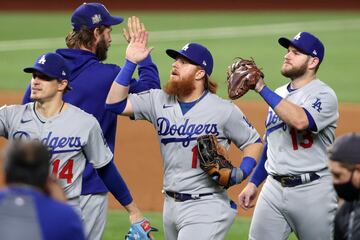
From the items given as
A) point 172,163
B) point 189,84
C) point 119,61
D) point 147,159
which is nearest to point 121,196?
point 172,163

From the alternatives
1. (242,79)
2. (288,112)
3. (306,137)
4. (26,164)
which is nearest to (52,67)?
(242,79)

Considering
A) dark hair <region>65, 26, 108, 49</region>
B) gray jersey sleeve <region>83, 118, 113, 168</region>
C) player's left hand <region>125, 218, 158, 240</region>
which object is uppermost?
dark hair <region>65, 26, 108, 49</region>

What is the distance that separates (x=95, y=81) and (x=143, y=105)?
409 millimetres

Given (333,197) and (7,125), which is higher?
(7,125)

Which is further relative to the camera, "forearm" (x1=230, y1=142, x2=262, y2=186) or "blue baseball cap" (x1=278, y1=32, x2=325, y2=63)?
"blue baseball cap" (x1=278, y1=32, x2=325, y2=63)

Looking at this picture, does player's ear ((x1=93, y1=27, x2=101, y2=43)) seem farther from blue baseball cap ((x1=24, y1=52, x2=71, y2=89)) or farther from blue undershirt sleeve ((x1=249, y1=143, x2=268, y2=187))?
blue undershirt sleeve ((x1=249, y1=143, x2=268, y2=187))

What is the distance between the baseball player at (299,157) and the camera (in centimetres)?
699

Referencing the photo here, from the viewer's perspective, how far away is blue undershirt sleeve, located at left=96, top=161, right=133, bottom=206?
21.7 ft

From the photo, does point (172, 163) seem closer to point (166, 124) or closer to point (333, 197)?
point (166, 124)

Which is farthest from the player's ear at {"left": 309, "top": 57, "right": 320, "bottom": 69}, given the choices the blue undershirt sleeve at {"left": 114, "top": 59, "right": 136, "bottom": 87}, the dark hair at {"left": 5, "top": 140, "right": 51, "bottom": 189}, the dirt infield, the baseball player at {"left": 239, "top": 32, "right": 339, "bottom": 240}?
the dark hair at {"left": 5, "top": 140, "right": 51, "bottom": 189}

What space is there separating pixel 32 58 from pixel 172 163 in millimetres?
13000

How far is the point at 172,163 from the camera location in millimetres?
6750

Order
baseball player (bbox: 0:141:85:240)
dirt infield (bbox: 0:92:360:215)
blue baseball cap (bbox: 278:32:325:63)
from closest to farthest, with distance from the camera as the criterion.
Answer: baseball player (bbox: 0:141:85:240)
blue baseball cap (bbox: 278:32:325:63)
dirt infield (bbox: 0:92:360:215)

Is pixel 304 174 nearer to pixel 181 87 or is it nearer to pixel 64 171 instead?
pixel 181 87
